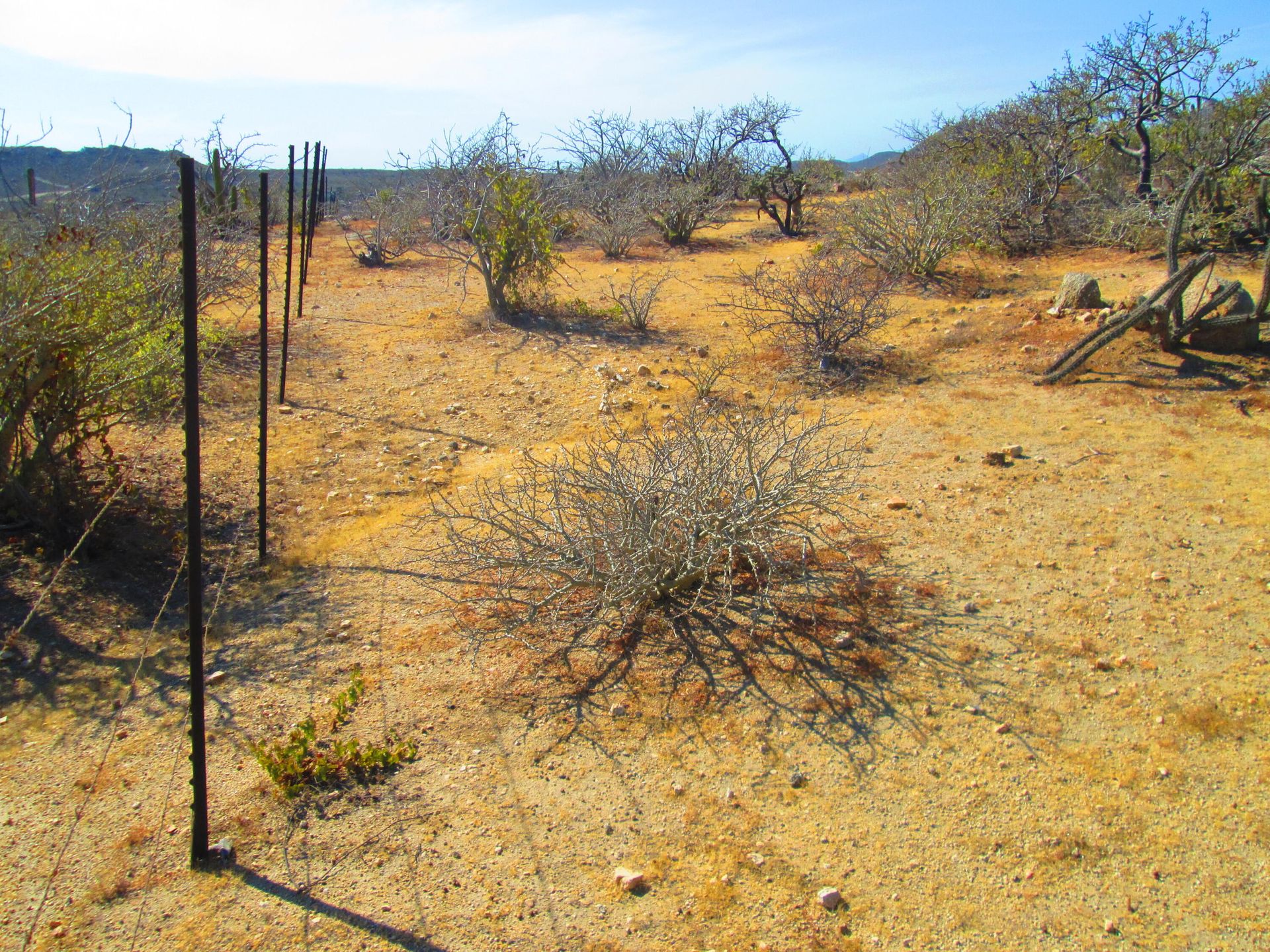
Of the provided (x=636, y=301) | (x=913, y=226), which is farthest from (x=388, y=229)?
(x=913, y=226)

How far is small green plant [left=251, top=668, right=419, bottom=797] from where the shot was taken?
2.91 metres

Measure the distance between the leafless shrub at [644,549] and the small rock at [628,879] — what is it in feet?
4.09

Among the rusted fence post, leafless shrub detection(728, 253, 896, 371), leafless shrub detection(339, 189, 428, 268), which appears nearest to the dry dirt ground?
the rusted fence post

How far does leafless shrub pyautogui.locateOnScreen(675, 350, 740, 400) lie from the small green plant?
4500 millimetres

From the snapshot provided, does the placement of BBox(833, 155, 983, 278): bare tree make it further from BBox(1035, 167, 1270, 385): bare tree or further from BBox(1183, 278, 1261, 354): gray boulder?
BBox(1183, 278, 1261, 354): gray boulder

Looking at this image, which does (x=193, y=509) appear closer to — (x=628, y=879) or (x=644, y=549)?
(x=628, y=879)

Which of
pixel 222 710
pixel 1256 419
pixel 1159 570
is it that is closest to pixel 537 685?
pixel 222 710

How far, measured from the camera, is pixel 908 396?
6773 millimetres

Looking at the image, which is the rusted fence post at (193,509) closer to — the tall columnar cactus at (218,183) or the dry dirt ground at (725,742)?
the dry dirt ground at (725,742)

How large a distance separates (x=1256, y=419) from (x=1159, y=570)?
2.45 m

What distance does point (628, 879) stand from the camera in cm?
256

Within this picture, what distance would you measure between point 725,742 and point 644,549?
3.08 ft

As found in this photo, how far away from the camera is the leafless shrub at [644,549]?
377 centimetres

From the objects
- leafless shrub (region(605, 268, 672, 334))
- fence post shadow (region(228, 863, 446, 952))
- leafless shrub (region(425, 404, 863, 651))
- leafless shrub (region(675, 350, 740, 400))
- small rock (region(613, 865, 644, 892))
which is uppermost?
leafless shrub (region(605, 268, 672, 334))
